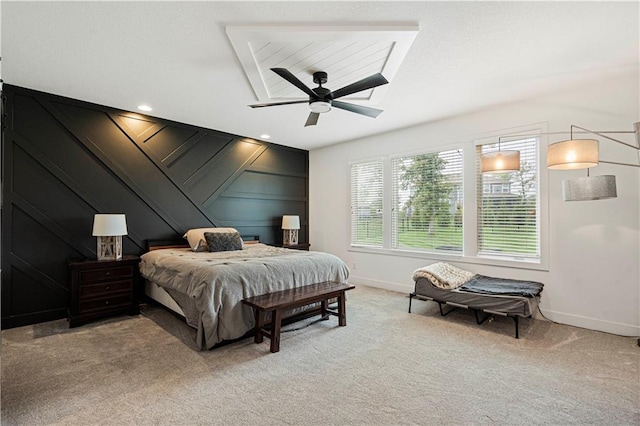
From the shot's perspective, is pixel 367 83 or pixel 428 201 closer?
pixel 367 83

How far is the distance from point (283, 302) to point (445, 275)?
2.16 m

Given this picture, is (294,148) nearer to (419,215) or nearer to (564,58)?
(419,215)

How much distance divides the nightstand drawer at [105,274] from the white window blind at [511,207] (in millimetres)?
4573

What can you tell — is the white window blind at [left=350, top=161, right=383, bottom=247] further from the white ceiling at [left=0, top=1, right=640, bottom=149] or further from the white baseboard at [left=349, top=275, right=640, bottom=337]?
the white baseboard at [left=349, top=275, right=640, bottom=337]

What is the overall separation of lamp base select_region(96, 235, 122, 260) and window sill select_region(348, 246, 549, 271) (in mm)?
3729

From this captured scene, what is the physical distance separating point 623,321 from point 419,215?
2576 mm

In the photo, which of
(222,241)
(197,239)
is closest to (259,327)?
(222,241)

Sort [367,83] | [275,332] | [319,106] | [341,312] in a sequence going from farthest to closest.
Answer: [341,312] → [319,106] → [275,332] → [367,83]

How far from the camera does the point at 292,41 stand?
251 centimetres

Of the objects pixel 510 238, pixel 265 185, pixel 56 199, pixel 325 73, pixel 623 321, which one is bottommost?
pixel 623 321

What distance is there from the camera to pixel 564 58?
9.30ft

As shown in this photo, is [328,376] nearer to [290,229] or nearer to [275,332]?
[275,332]

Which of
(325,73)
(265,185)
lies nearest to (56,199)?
(265,185)

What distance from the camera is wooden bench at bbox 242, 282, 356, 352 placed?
9.34 ft
